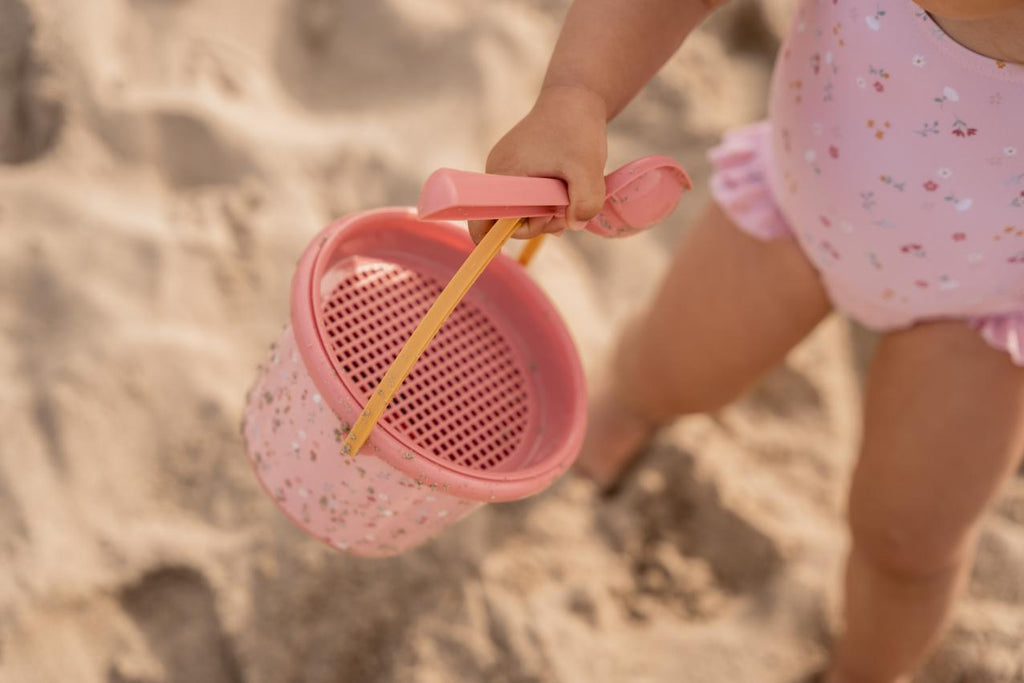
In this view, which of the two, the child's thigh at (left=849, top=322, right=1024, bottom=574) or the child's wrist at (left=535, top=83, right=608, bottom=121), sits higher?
the child's wrist at (left=535, top=83, right=608, bottom=121)

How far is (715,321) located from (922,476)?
11.0 inches

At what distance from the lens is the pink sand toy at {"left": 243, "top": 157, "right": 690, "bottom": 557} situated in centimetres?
79

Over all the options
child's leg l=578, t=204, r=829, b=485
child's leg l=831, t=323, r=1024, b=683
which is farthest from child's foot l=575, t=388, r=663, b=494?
child's leg l=831, t=323, r=1024, b=683

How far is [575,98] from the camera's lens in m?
0.82

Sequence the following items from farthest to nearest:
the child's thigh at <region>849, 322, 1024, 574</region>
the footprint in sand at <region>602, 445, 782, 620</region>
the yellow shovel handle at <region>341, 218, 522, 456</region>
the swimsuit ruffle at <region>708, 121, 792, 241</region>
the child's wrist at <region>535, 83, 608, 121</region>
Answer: the footprint in sand at <region>602, 445, 782, 620</region> < the swimsuit ruffle at <region>708, 121, 792, 241</region> < the child's thigh at <region>849, 322, 1024, 574</region> < the child's wrist at <region>535, 83, 608, 121</region> < the yellow shovel handle at <region>341, 218, 522, 456</region>

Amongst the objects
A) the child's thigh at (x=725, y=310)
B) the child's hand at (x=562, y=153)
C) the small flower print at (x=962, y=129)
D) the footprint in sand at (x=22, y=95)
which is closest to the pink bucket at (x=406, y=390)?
the child's hand at (x=562, y=153)

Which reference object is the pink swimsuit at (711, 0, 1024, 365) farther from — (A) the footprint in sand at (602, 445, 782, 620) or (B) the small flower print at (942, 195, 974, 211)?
(A) the footprint in sand at (602, 445, 782, 620)

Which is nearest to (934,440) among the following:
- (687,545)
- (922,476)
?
(922,476)

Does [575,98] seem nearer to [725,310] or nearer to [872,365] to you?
[725,310]

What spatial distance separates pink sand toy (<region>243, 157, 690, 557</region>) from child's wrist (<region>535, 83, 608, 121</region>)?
68mm

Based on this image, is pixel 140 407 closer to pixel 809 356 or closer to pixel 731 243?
pixel 731 243

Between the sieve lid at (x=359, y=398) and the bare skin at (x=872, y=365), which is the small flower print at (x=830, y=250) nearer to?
the bare skin at (x=872, y=365)

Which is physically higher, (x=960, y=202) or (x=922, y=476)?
(x=960, y=202)

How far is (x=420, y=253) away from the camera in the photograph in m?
0.99
